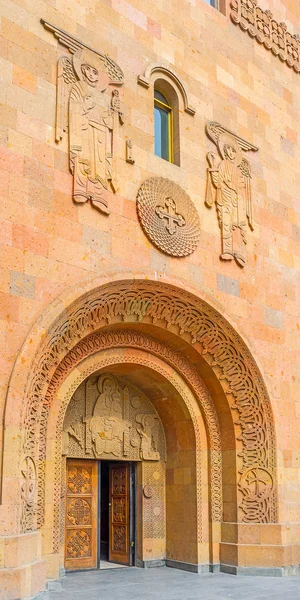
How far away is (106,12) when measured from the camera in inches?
387

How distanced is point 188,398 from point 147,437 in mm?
985

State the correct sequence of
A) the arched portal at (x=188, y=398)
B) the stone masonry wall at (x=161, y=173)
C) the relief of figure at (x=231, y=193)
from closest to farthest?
the stone masonry wall at (x=161, y=173)
the arched portal at (x=188, y=398)
the relief of figure at (x=231, y=193)

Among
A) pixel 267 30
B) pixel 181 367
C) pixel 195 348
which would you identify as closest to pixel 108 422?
pixel 181 367

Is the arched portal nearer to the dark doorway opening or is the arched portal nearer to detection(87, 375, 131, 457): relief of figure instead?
detection(87, 375, 131, 457): relief of figure

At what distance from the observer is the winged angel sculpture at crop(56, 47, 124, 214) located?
882cm

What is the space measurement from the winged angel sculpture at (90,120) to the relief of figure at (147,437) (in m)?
3.90

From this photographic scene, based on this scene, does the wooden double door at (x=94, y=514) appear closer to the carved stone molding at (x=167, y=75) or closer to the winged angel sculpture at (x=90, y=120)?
the winged angel sculpture at (x=90, y=120)

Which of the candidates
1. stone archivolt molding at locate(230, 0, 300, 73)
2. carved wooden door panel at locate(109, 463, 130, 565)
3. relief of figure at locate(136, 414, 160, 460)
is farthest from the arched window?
carved wooden door panel at locate(109, 463, 130, 565)

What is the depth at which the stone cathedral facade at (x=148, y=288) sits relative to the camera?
8.25 m

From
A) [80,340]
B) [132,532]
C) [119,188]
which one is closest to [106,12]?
[119,188]

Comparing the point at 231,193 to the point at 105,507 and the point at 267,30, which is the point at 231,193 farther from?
the point at 105,507

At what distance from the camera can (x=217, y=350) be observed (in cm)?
1062

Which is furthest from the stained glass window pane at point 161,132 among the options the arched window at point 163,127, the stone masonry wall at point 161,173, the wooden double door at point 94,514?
the wooden double door at point 94,514

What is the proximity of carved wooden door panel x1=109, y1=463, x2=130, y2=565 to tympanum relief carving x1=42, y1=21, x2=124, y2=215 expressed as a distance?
4686 mm
